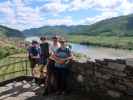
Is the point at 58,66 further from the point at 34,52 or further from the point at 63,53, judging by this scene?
the point at 34,52

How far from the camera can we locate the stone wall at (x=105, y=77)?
646cm

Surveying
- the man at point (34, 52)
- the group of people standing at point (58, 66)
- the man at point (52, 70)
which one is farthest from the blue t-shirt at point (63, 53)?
the man at point (34, 52)

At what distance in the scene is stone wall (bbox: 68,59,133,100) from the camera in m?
6.46

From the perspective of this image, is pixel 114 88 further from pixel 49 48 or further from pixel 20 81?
pixel 20 81

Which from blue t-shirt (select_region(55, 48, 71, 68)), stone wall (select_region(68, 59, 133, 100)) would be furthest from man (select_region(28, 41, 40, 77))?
blue t-shirt (select_region(55, 48, 71, 68))

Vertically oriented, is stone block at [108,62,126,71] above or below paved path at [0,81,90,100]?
above

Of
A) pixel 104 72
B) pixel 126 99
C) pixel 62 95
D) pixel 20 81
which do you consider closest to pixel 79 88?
pixel 62 95

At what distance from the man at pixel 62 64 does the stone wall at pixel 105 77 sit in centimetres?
21

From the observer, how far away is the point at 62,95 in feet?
26.7

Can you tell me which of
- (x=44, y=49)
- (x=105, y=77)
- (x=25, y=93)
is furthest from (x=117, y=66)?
(x=44, y=49)

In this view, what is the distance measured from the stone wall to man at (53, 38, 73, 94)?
0.21m

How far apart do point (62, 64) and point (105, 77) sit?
4.92ft

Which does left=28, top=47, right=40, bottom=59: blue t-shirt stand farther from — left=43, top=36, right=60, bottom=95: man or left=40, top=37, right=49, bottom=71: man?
left=43, top=36, right=60, bottom=95: man

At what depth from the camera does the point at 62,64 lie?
8250 mm
